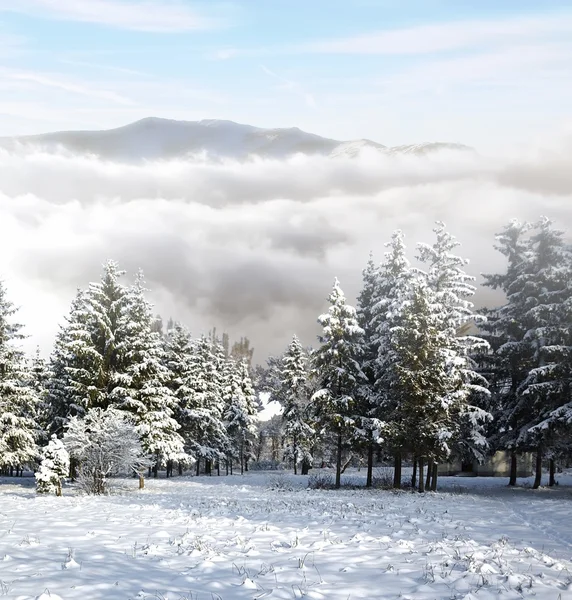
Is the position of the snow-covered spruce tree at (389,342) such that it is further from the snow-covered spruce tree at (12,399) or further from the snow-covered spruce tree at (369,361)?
the snow-covered spruce tree at (12,399)

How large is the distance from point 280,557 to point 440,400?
67.7ft

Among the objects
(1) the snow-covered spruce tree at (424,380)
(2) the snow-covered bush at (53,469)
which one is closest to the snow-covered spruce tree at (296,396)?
(1) the snow-covered spruce tree at (424,380)

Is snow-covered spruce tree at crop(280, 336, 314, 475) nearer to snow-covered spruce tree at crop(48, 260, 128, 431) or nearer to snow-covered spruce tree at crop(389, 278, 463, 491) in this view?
snow-covered spruce tree at crop(48, 260, 128, 431)

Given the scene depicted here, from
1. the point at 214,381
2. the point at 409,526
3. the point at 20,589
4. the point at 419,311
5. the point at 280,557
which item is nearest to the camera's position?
the point at 20,589

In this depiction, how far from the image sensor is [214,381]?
59438mm

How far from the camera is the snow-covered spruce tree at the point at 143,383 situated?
35125 mm

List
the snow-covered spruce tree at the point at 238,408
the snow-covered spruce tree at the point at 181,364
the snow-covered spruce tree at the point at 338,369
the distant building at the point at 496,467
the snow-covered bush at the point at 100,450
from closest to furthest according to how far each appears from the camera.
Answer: the snow-covered bush at the point at 100,450 → the snow-covered spruce tree at the point at 338,369 → the snow-covered spruce tree at the point at 181,364 → the distant building at the point at 496,467 → the snow-covered spruce tree at the point at 238,408

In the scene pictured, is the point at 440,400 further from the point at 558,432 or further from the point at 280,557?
the point at 280,557

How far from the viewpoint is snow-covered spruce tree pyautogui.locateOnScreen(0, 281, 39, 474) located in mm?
31578

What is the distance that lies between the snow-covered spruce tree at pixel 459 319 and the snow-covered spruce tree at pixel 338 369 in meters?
5.94

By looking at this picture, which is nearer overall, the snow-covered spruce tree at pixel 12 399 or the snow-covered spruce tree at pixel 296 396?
the snow-covered spruce tree at pixel 12 399

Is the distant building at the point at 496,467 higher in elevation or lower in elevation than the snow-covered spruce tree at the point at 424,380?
lower

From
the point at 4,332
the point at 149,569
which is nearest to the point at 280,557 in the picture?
the point at 149,569

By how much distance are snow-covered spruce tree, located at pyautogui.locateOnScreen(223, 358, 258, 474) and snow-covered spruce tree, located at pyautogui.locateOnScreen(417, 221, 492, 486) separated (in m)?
35.5
